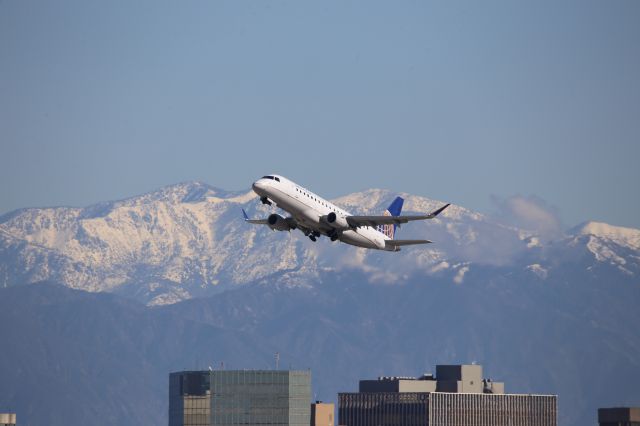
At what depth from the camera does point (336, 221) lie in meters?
179

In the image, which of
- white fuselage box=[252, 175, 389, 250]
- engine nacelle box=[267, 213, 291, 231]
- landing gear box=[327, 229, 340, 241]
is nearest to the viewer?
white fuselage box=[252, 175, 389, 250]

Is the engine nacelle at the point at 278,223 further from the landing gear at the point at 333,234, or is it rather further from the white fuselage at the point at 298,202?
the landing gear at the point at 333,234

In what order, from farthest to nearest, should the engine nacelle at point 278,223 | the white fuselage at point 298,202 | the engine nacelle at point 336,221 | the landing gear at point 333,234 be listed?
the engine nacelle at point 278,223 < the landing gear at point 333,234 < the engine nacelle at point 336,221 < the white fuselage at point 298,202

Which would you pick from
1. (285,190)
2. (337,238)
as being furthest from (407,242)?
(285,190)

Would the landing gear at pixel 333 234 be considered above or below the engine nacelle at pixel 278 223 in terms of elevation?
below

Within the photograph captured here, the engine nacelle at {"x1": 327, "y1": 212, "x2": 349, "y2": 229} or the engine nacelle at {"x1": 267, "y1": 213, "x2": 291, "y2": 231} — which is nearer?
the engine nacelle at {"x1": 327, "y1": 212, "x2": 349, "y2": 229}

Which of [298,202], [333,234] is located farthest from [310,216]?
[333,234]

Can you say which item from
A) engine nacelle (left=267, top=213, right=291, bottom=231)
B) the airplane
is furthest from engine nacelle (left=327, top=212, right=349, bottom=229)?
engine nacelle (left=267, top=213, right=291, bottom=231)

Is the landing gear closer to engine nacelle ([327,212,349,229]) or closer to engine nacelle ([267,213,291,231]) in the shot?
engine nacelle ([327,212,349,229])

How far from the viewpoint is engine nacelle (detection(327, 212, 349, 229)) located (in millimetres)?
178000

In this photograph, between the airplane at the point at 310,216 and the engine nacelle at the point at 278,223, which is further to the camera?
the engine nacelle at the point at 278,223

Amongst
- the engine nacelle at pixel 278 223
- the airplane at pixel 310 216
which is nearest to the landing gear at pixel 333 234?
the airplane at pixel 310 216

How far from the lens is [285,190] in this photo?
174 metres

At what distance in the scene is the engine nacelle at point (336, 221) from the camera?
178m
